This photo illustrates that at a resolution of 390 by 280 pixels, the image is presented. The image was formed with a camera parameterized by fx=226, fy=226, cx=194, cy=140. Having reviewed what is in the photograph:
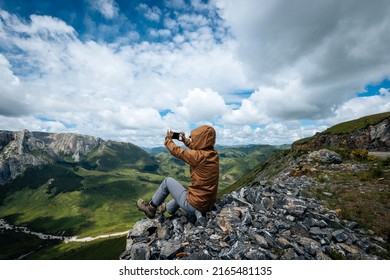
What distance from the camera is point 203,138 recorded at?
396 inches

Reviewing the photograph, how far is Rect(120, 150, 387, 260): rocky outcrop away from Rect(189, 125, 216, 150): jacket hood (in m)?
3.38

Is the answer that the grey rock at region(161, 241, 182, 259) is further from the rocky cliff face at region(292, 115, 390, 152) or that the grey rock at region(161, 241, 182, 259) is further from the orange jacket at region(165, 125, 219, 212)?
the rocky cliff face at region(292, 115, 390, 152)

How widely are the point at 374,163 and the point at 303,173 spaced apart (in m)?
7.25

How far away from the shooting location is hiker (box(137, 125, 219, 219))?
993 cm

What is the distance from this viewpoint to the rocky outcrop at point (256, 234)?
8.28 m

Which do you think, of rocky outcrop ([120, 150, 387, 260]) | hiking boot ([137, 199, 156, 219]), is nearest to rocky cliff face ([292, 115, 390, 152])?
rocky outcrop ([120, 150, 387, 260])

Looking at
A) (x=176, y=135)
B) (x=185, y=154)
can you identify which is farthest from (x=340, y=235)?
(x=176, y=135)

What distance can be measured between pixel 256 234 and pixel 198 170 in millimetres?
3506

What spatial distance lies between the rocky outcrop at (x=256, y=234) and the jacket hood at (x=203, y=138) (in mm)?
3380

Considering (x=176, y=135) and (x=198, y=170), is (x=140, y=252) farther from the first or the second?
(x=176, y=135)

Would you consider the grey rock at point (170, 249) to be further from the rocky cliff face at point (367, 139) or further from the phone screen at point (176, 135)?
the rocky cliff face at point (367, 139)
